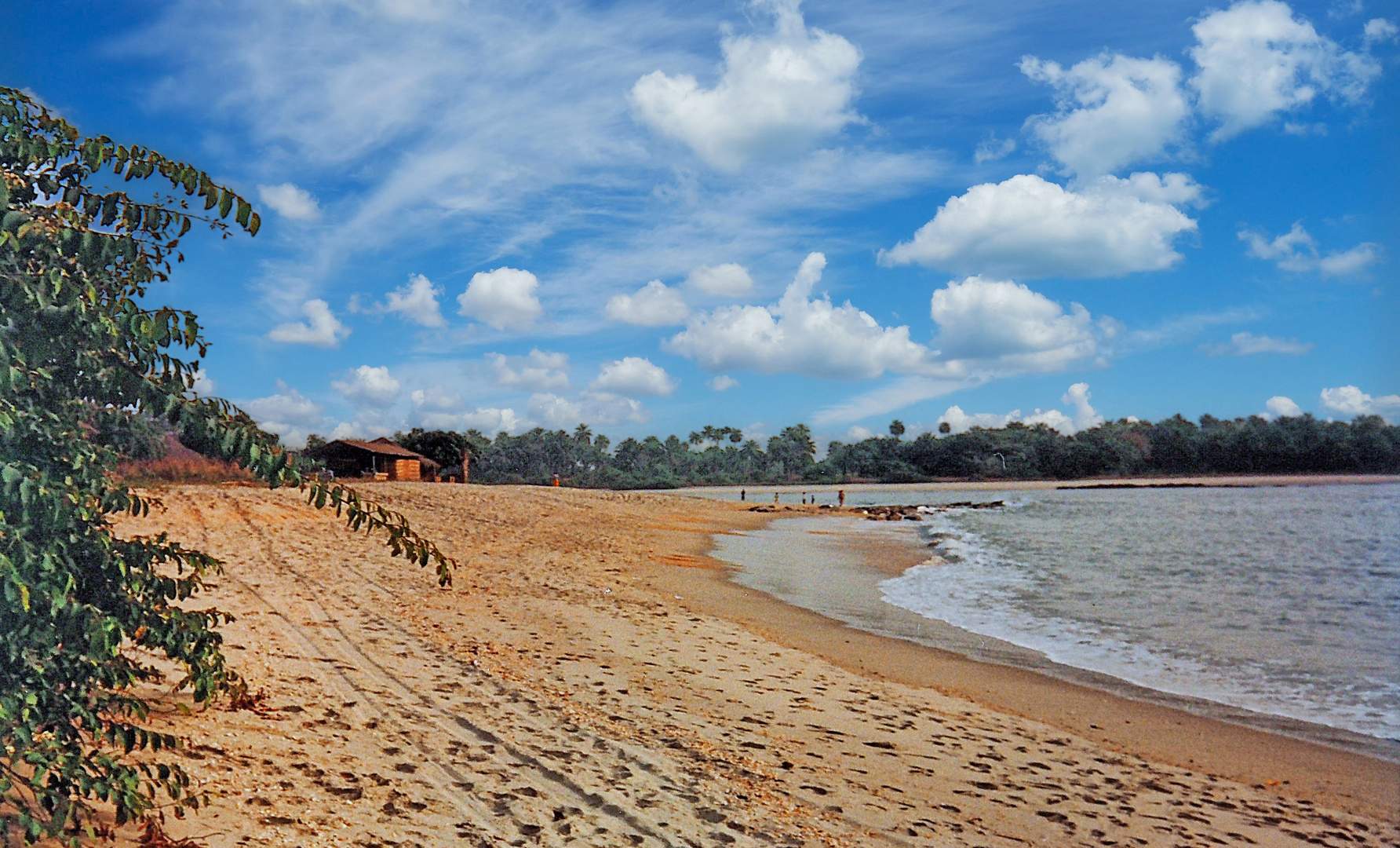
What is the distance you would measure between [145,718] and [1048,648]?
1276cm

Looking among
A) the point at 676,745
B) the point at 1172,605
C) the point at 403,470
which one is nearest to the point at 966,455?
the point at 403,470

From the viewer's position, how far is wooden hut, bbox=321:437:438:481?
51.0 meters

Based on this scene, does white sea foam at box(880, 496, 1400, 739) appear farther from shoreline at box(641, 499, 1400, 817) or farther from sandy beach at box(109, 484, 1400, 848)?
sandy beach at box(109, 484, 1400, 848)

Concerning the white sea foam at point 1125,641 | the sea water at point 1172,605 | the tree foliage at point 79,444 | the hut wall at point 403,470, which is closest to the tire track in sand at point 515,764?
the tree foliage at point 79,444

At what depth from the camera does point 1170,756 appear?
8031 millimetres

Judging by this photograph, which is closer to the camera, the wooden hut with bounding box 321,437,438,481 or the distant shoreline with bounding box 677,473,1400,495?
the wooden hut with bounding box 321,437,438,481

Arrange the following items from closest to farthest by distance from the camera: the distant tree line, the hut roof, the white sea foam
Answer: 1. the white sea foam
2. the hut roof
3. the distant tree line

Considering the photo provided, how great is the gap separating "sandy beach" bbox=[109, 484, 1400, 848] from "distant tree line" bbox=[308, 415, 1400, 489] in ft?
270

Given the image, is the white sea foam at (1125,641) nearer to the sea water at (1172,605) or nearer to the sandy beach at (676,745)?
the sea water at (1172,605)

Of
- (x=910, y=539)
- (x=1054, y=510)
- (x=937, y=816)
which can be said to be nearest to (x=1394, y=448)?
(x=1054, y=510)

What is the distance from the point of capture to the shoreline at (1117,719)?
7.65 m

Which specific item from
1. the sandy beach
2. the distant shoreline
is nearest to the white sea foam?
the sandy beach

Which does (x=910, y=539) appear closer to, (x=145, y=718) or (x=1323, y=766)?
(x=1323, y=766)

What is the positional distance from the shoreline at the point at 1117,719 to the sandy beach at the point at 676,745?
0.05 m
